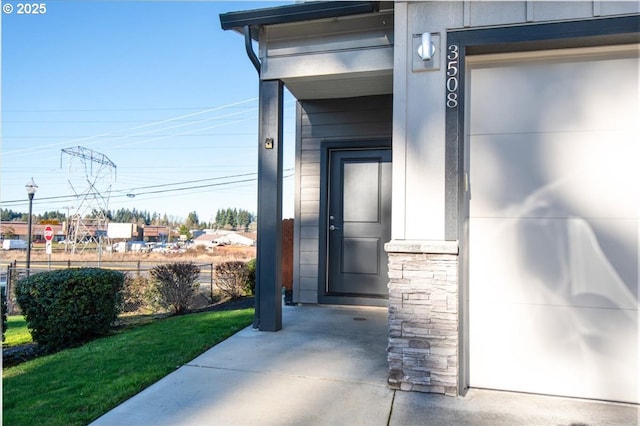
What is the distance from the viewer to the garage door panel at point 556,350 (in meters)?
2.29

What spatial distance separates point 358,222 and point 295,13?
8.37ft

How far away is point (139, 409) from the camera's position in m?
2.15

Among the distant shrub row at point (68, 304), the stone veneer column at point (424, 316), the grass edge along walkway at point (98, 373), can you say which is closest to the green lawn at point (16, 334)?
the distant shrub row at point (68, 304)

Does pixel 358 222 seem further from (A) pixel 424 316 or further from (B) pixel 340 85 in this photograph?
(A) pixel 424 316

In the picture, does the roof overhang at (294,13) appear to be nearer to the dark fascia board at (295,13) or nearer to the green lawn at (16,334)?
the dark fascia board at (295,13)

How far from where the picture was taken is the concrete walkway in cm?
207

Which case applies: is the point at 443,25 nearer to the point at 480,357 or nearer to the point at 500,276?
the point at 500,276

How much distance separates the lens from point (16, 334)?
19.6 feet

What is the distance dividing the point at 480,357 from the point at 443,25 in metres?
2.17

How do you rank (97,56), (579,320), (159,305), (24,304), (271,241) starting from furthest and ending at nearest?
(97,56) → (159,305) → (24,304) → (271,241) → (579,320)

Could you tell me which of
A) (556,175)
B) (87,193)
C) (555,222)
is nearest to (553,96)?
(556,175)

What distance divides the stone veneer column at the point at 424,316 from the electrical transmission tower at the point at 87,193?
1164 inches

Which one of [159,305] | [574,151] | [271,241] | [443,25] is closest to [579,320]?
[574,151]

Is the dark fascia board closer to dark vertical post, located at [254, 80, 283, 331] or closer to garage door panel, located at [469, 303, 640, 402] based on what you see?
dark vertical post, located at [254, 80, 283, 331]
